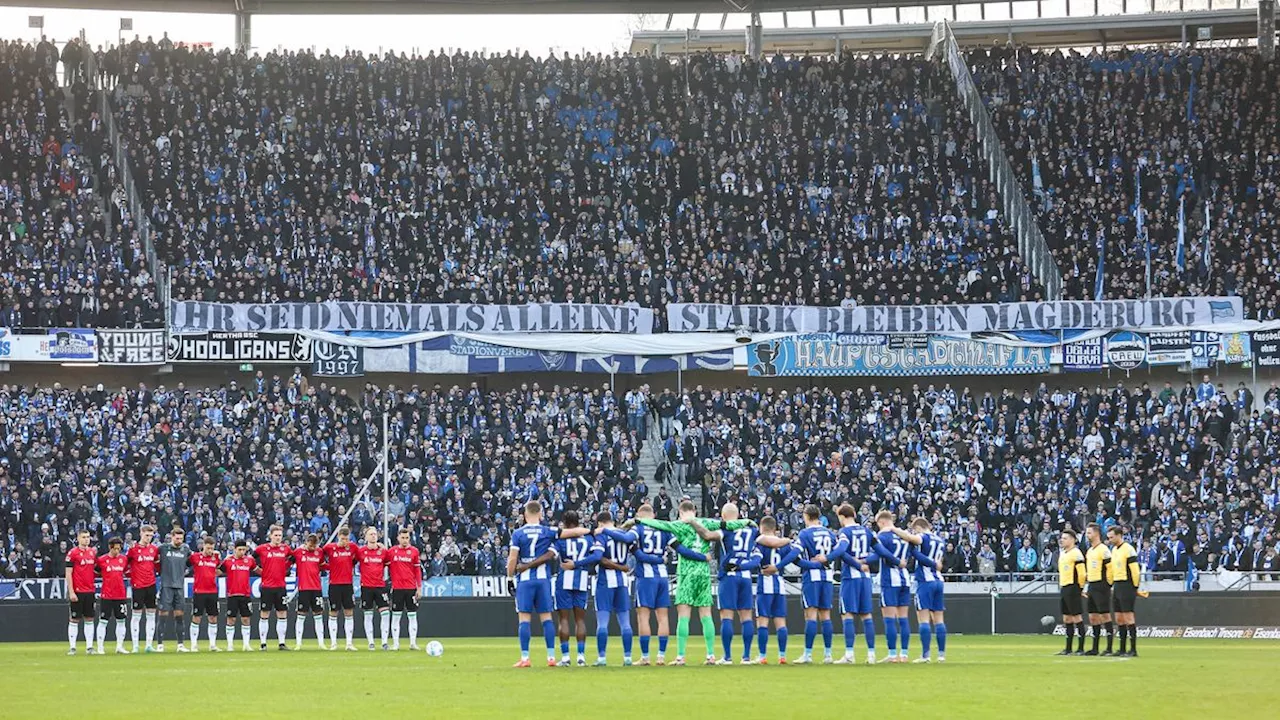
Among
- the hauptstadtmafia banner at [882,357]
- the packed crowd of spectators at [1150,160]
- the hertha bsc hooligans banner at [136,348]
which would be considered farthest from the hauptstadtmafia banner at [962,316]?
the hertha bsc hooligans banner at [136,348]

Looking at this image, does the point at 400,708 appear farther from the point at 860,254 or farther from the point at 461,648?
the point at 860,254

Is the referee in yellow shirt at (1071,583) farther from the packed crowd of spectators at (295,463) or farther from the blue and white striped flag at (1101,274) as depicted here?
the blue and white striped flag at (1101,274)

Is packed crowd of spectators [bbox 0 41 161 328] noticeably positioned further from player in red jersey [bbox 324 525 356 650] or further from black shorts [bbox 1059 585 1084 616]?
black shorts [bbox 1059 585 1084 616]

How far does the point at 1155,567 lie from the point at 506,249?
22.1 m

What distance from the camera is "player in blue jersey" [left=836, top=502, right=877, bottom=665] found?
24656mm

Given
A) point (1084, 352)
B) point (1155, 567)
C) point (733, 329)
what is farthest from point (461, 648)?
point (1084, 352)

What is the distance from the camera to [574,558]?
23.7 metres

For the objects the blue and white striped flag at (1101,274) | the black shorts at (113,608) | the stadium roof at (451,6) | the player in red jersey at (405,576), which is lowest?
the black shorts at (113,608)

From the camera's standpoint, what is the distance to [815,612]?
82.3 ft

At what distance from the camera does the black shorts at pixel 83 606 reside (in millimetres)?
31656

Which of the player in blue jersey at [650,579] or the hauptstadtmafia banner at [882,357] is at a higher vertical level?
the hauptstadtmafia banner at [882,357]

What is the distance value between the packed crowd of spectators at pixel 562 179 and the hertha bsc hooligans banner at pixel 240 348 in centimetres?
160

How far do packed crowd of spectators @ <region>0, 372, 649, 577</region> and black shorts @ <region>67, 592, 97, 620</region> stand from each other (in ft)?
27.2

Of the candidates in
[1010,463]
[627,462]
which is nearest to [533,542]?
[627,462]
